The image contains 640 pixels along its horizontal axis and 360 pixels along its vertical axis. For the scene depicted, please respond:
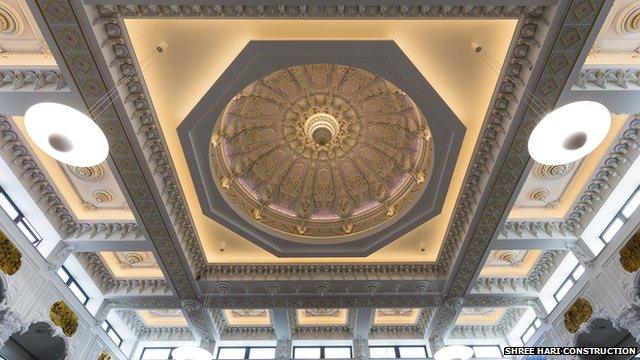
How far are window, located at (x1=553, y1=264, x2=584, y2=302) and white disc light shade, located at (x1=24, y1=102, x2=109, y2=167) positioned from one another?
38.4ft

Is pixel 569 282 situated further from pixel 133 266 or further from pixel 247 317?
pixel 133 266

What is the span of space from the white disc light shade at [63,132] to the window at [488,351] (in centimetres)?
1412

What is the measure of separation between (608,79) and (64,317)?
45.7 feet

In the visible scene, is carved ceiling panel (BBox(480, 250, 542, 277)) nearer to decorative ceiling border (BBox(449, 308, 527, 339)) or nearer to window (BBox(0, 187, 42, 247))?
decorative ceiling border (BBox(449, 308, 527, 339))

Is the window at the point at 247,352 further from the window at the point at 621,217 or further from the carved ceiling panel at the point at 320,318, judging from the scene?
the window at the point at 621,217

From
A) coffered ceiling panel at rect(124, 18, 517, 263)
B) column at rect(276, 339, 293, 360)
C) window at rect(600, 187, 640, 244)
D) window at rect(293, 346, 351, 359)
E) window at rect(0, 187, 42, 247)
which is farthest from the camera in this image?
window at rect(293, 346, 351, 359)

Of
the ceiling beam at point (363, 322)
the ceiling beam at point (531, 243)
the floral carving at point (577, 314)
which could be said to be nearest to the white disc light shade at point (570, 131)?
the ceiling beam at point (531, 243)

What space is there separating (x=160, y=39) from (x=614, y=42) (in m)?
8.51

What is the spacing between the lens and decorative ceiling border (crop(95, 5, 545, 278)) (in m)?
5.89

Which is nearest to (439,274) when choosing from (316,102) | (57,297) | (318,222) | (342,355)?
(318,222)

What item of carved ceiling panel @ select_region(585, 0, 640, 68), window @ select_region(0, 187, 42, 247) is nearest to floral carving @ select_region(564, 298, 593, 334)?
carved ceiling panel @ select_region(585, 0, 640, 68)

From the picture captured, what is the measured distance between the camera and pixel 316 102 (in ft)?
31.0

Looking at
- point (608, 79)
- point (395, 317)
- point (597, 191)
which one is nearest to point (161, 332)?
point (395, 317)

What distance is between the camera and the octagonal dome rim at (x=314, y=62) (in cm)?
677
